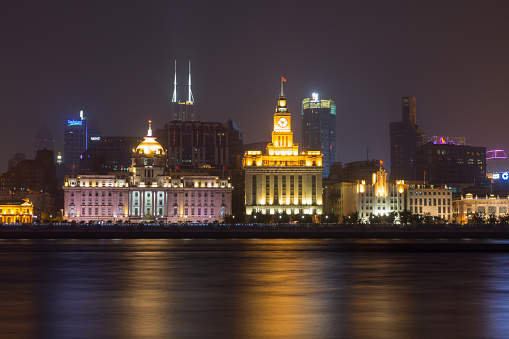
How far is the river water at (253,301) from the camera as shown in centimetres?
2972

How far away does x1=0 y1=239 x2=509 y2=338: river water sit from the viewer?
29719 mm

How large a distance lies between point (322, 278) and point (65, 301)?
19.5 meters

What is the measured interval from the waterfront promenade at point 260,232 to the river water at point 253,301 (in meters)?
97.1

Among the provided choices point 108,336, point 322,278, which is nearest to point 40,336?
point 108,336

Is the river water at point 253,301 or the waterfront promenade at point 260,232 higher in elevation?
the waterfront promenade at point 260,232

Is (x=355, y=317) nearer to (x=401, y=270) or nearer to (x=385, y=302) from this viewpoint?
(x=385, y=302)

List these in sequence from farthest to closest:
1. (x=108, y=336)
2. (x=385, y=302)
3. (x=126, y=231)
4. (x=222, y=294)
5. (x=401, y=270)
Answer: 1. (x=126, y=231)
2. (x=401, y=270)
3. (x=222, y=294)
4. (x=385, y=302)
5. (x=108, y=336)

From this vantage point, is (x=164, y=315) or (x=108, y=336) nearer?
(x=108, y=336)

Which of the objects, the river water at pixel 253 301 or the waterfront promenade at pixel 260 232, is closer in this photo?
the river water at pixel 253 301

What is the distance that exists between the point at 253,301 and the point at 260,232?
130101 mm

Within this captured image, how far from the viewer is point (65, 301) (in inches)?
1519

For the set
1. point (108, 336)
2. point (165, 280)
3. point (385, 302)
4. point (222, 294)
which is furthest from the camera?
point (165, 280)

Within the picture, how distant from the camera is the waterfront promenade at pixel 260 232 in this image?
16088 centimetres

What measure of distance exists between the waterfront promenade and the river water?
97076 mm
